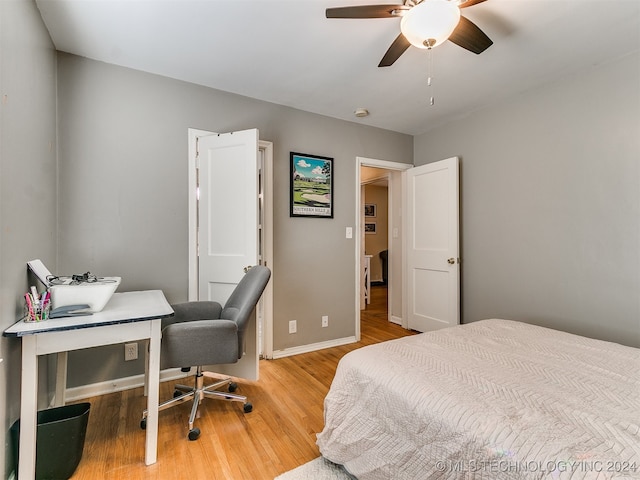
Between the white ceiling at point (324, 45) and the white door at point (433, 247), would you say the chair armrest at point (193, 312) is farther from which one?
the white door at point (433, 247)

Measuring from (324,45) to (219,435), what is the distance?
252 centimetres

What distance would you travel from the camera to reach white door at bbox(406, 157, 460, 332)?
319 centimetres

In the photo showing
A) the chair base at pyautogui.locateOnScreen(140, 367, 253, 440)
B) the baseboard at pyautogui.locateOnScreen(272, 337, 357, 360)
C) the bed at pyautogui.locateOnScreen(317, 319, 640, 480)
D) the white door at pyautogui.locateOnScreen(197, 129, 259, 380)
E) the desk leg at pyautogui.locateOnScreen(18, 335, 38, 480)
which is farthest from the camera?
the baseboard at pyautogui.locateOnScreen(272, 337, 357, 360)

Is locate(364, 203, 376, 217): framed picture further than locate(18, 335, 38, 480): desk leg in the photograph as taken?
Yes

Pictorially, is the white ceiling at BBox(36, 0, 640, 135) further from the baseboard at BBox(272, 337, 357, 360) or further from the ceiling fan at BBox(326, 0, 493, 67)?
the baseboard at BBox(272, 337, 357, 360)

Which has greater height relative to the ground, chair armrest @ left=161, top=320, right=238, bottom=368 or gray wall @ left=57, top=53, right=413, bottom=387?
gray wall @ left=57, top=53, right=413, bottom=387

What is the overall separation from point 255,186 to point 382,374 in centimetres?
168

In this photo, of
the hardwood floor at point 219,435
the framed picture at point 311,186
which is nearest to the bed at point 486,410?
the hardwood floor at point 219,435

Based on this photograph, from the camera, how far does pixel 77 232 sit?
7.06 feet

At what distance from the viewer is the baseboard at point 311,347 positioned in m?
2.95

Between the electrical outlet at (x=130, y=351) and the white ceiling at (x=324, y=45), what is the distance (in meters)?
2.11

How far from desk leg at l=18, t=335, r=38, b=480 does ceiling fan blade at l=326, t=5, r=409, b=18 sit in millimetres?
2019

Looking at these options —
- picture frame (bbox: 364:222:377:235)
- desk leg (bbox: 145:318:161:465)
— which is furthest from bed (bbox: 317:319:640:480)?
picture frame (bbox: 364:222:377:235)

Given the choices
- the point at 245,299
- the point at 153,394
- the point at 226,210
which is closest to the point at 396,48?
the point at 226,210
